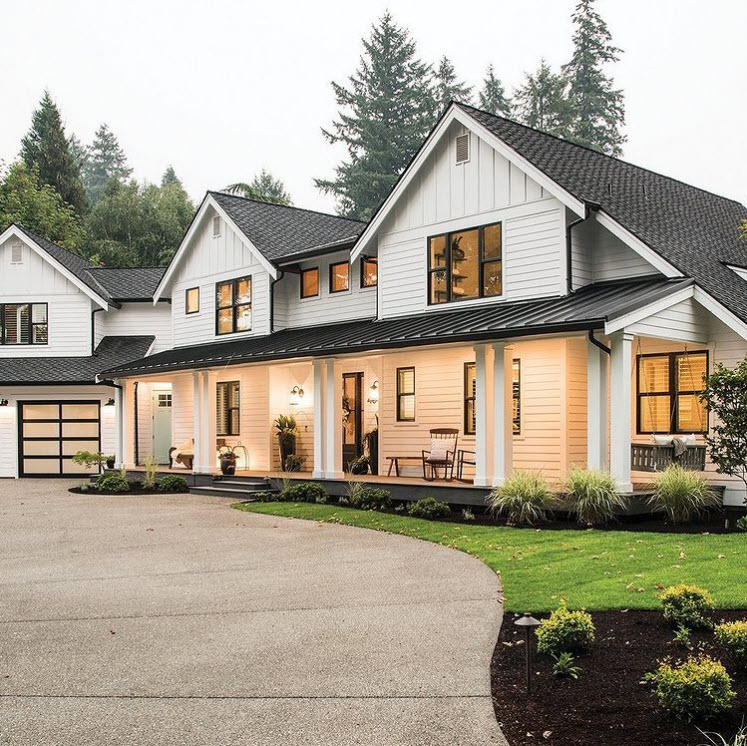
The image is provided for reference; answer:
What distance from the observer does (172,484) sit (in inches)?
840

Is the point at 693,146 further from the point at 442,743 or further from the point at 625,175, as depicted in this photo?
the point at 442,743

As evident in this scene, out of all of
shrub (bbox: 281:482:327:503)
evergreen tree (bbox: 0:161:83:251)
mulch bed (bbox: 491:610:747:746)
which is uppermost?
evergreen tree (bbox: 0:161:83:251)

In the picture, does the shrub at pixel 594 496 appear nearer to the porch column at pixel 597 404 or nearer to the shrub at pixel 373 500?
the porch column at pixel 597 404

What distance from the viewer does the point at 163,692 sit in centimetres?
574

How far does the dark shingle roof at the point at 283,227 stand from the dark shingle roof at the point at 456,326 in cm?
248

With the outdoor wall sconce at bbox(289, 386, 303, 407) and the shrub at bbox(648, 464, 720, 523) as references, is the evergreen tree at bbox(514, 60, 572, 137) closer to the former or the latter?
Result: the outdoor wall sconce at bbox(289, 386, 303, 407)

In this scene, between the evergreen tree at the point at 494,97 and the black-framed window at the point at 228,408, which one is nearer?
the black-framed window at the point at 228,408

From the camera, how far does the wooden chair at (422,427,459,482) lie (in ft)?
55.1

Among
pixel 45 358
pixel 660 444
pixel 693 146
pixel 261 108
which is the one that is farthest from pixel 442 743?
pixel 261 108

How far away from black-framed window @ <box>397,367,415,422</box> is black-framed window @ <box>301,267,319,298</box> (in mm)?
3867

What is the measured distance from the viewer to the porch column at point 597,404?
44.8 feet

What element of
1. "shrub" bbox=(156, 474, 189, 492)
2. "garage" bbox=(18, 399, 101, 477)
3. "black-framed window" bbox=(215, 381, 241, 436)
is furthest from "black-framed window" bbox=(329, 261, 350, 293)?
"garage" bbox=(18, 399, 101, 477)

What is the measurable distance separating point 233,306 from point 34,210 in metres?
29.7

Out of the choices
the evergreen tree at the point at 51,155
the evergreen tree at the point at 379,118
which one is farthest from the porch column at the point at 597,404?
the evergreen tree at the point at 51,155
